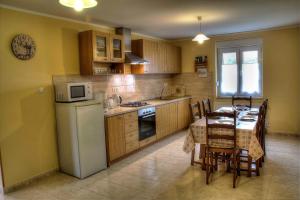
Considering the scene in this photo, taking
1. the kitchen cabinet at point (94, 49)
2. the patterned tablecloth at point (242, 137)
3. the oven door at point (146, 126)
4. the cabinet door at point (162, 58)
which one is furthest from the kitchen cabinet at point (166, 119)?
the patterned tablecloth at point (242, 137)

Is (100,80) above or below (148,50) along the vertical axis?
below

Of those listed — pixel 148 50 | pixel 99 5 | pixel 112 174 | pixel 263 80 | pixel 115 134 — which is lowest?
pixel 112 174

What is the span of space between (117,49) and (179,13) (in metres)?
1.31

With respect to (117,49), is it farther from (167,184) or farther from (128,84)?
(167,184)

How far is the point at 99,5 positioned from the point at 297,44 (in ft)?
13.8

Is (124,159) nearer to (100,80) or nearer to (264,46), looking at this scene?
(100,80)

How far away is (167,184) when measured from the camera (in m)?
3.09

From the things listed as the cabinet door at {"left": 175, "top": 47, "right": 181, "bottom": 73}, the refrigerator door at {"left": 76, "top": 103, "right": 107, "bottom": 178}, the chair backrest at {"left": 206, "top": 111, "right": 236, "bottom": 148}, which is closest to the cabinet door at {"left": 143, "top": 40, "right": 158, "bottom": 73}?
the cabinet door at {"left": 175, "top": 47, "right": 181, "bottom": 73}

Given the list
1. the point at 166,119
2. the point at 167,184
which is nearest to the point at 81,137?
the point at 167,184

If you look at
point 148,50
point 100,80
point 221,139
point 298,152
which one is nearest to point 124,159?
point 100,80

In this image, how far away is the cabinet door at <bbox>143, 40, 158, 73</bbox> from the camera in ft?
16.2

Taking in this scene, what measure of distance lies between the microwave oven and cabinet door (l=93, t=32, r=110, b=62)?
55cm

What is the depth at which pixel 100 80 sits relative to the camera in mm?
4328

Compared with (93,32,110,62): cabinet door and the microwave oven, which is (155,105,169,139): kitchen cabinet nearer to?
(93,32,110,62): cabinet door
